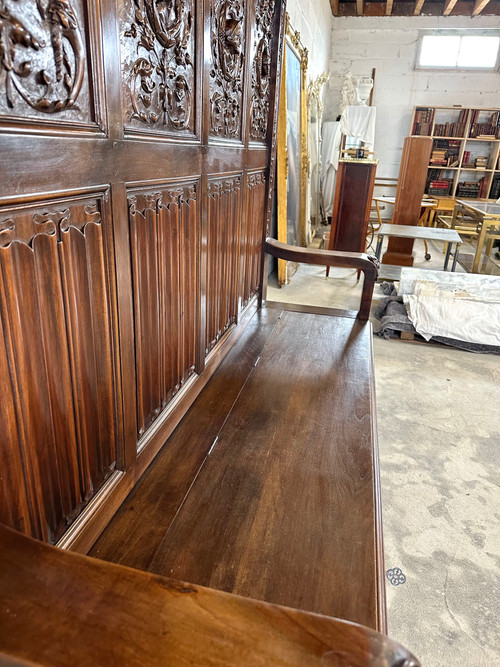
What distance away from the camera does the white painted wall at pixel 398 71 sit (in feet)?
27.5

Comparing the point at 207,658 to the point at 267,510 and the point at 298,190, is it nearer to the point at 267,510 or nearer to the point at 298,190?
the point at 267,510

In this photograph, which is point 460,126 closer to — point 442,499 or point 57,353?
point 442,499

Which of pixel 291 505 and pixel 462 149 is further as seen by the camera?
pixel 462 149

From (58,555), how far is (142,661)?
0.62 feet

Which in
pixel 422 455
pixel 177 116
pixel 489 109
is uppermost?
pixel 489 109

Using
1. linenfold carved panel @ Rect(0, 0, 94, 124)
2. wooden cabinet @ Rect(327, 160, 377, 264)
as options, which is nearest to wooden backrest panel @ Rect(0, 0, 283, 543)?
linenfold carved panel @ Rect(0, 0, 94, 124)

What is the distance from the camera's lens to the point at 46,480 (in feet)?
2.44

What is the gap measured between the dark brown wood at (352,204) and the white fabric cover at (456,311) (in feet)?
4.83

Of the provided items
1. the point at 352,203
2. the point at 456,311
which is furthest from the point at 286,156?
the point at 456,311

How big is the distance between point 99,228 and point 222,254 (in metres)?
0.84

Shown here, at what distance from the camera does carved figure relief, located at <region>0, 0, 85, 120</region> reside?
554mm

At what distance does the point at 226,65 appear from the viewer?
1.38 m

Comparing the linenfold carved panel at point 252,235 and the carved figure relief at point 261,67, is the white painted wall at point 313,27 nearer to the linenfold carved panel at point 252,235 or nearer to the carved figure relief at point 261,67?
the carved figure relief at point 261,67

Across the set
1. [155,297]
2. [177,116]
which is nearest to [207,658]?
[155,297]
